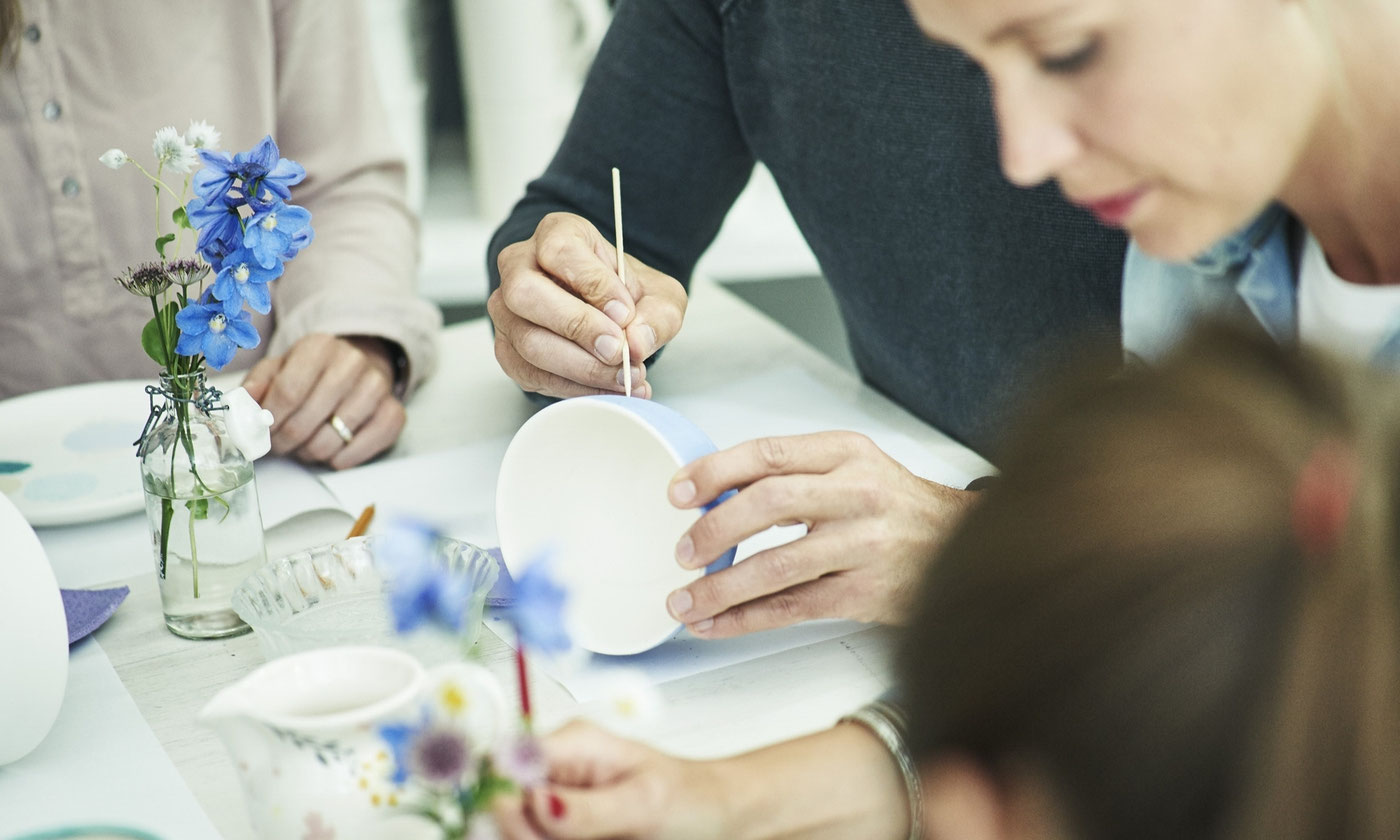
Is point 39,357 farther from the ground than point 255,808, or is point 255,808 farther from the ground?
point 255,808

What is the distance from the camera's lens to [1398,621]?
37 centimetres

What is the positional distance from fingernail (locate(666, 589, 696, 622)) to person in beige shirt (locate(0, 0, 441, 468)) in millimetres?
539

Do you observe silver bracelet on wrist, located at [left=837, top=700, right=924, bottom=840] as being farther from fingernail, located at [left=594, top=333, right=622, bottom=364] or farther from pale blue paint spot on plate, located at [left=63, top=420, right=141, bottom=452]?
pale blue paint spot on plate, located at [left=63, top=420, right=141, bottom=452]

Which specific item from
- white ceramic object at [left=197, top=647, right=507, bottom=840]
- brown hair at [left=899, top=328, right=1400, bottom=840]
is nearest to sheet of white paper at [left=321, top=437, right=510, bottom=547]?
white ceramic object at [left=197, top=647, right=507, bottom=840]

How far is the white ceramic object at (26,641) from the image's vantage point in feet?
2.36

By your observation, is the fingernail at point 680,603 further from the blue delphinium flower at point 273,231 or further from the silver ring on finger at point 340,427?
the silver ring on finger at point 340,427

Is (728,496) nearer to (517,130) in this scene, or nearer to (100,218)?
(100,218)

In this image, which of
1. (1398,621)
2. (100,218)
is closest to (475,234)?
(100,218)

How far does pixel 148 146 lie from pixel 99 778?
2.88 ft

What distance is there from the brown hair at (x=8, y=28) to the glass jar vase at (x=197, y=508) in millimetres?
626

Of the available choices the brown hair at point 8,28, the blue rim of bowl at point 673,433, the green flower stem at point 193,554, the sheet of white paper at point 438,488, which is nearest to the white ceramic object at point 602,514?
the blue rim of bowl at point 673,433

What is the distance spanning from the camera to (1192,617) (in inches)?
15.3

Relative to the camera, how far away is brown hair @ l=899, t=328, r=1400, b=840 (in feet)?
1.23

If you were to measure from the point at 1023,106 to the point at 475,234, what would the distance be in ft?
5.99
